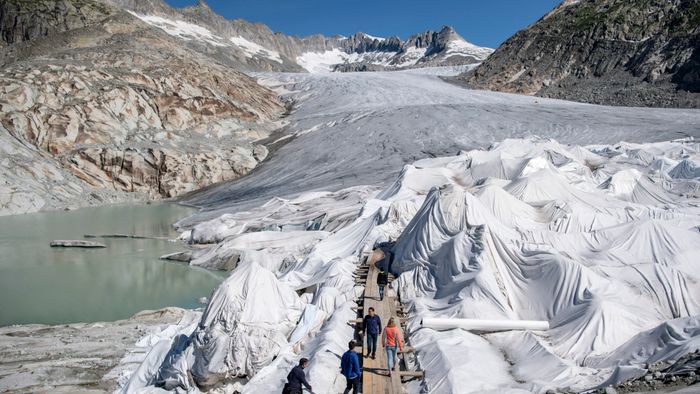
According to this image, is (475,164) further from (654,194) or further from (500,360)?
(500,360)

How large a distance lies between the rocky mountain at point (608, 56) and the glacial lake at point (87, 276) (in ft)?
181

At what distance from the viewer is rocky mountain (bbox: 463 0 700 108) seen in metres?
62.5

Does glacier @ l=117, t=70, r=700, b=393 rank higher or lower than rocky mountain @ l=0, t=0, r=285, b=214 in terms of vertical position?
lower

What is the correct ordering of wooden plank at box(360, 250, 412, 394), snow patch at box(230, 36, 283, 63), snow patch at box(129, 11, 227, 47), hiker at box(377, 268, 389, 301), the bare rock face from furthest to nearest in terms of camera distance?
snow patch at box(230, 36, 283, 63), snow patch at box(129, 11, 227, 47), the bare rock face, hiker at box(377, 268, 389, 301), wooden plank at box(360, 250, 412, 394)

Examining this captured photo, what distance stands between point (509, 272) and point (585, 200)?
36.8ft

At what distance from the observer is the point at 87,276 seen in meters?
26.8

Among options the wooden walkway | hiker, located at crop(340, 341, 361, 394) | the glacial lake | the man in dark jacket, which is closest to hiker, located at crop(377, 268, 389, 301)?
the wooden walkway

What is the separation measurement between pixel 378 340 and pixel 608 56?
69790mm

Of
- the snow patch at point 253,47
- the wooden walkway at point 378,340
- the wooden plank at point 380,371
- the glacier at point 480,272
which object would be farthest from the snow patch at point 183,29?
the wooden plank at point 380,371

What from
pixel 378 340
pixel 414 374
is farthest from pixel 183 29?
pixel 414 374

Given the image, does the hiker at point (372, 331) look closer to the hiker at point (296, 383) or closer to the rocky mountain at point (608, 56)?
the hiker at point (296, 383)

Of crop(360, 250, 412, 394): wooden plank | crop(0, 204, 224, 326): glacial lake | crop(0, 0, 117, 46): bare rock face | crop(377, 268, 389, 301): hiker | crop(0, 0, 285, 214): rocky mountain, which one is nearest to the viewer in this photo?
crop(360, 250, 412, 394): wooden plank

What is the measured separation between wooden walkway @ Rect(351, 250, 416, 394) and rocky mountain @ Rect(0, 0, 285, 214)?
35582 millimetres

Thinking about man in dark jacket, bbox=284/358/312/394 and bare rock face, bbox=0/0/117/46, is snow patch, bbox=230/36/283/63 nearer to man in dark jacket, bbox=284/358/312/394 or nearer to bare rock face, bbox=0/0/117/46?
bare rock face, bbox=0/0/117/46
